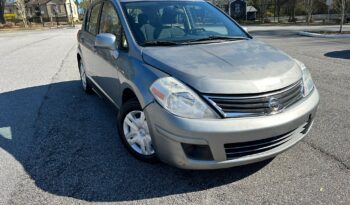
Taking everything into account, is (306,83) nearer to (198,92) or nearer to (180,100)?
(198,92)

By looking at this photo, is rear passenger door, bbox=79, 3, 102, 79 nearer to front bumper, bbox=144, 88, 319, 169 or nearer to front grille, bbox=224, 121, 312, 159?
front bumper, bbox=144, 88, 319, 169

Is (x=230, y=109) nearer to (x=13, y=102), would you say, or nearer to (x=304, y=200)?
(x=304, y=200)

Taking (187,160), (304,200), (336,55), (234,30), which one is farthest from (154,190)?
(336,55)

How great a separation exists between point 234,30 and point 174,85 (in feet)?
5.95

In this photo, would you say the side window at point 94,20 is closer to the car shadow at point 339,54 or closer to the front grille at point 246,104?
the front grille at point 246,104

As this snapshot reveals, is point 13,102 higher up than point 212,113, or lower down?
lower down

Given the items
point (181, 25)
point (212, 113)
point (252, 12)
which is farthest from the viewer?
point (252, 12)

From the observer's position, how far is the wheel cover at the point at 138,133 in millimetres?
3096

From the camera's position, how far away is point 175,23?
3799 mm

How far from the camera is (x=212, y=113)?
2535mm

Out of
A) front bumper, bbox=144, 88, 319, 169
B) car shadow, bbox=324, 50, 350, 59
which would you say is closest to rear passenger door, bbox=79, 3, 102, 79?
front bumper, bbox=144, 88, 319, 169

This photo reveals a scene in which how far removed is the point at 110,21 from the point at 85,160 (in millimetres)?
1809

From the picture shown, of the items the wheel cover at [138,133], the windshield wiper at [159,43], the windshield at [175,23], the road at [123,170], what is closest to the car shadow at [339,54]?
the road at [123,170]

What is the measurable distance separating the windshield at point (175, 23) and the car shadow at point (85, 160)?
1.34 m
